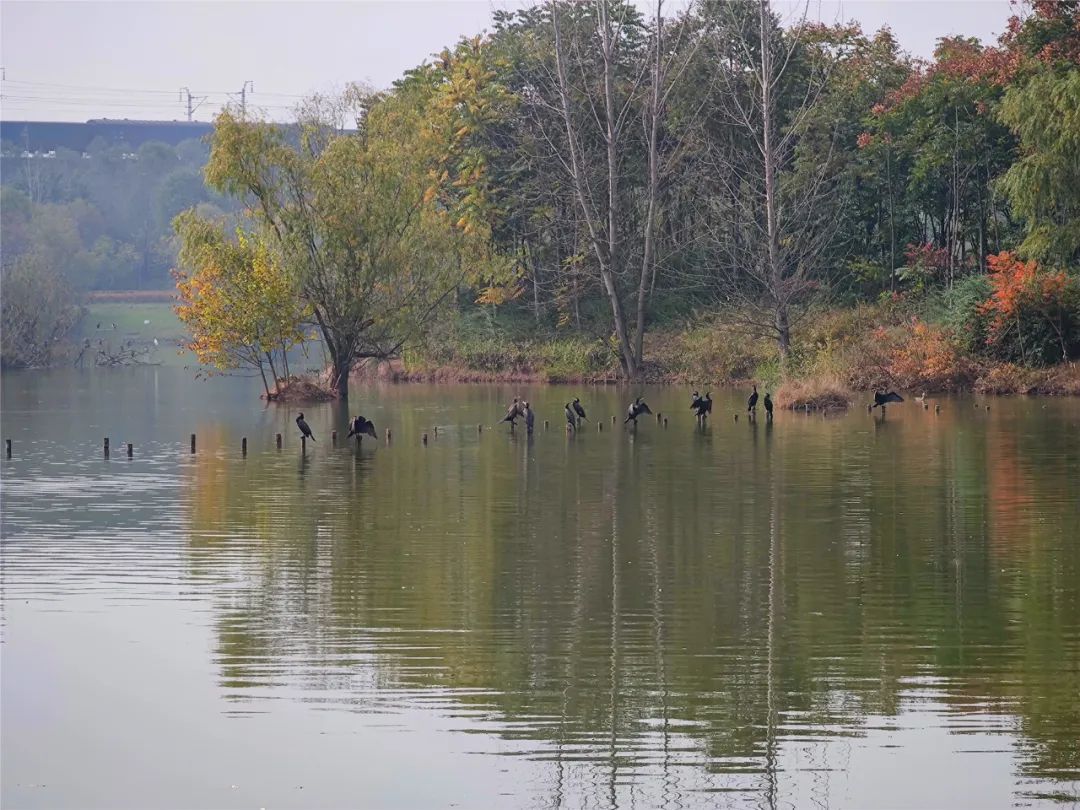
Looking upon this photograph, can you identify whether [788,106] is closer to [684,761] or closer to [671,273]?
[671,273]

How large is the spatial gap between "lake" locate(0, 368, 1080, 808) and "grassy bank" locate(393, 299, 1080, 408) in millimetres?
19090

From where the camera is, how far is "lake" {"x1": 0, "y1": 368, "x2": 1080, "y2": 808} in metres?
12.0

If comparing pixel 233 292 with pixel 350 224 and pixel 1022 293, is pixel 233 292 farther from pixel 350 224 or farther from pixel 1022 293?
pixel 1022 293

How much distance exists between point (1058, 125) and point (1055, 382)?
7.50m

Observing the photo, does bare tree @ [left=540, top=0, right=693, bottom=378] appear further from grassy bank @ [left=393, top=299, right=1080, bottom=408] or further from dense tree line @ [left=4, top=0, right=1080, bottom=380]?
grassy bank @ [left=393, top=299, right=1080, bottom=408]

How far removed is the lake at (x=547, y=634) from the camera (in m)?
12.0

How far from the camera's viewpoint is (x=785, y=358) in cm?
5581

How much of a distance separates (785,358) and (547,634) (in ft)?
133

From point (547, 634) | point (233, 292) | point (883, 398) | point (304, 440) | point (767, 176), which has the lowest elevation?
point (547, 634)

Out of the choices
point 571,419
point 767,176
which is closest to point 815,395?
point 571,419

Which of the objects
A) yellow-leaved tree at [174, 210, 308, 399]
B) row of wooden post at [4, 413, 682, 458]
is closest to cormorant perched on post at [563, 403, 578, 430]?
row of wooden post at [4, 413, 682, 458]

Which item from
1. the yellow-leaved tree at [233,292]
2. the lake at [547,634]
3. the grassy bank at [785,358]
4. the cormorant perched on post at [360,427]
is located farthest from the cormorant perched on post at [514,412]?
the yellow-leaved tree at [233,292]

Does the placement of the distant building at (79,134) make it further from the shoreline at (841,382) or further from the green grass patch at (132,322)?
the shoreline at (841,382)

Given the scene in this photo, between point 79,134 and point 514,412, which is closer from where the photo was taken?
point 514,412
